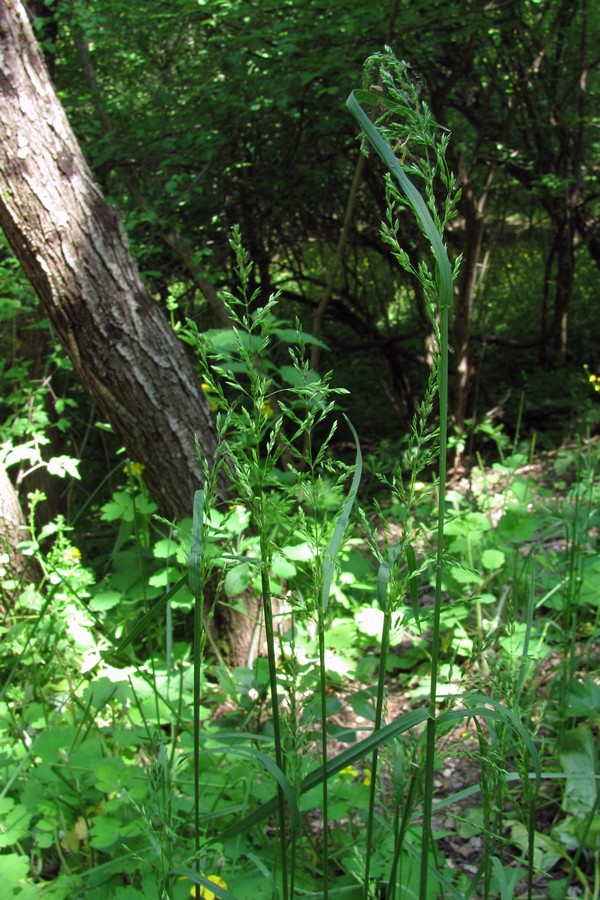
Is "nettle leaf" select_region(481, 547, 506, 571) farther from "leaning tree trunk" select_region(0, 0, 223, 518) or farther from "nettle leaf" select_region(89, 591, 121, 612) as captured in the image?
"nettle leaf" select_region(89, 591, 121, 612)

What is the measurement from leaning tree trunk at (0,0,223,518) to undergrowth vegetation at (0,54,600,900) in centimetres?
17

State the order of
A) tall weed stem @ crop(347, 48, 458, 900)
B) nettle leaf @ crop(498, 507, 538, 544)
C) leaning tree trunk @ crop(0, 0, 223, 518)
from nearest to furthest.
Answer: tall weed stem @ crop(347, 48, 458, 900) < leaning tree trunk @ crop(0, 0, 223, 518) < nettle leaf @ crop(498, 507, 538, 544)

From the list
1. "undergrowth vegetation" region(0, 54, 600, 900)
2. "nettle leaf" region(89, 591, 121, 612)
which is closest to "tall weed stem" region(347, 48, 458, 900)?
"undergrowth vegetation" region(0, 54, 600, 900)

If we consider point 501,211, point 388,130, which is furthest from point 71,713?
point 501,211

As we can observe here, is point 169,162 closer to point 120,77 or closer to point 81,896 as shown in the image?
point 120,77

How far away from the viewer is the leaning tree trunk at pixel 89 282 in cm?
256

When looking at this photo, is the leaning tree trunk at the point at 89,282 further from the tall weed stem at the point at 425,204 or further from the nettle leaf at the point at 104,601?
the tall weed stem at the point at 425,204

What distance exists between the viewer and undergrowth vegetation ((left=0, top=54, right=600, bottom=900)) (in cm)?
73

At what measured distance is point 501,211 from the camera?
6027 mm

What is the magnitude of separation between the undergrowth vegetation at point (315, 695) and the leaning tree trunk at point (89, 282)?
174 mm

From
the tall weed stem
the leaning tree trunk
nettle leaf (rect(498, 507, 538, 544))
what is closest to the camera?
the tall weed stem

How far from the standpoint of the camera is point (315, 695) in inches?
47.8

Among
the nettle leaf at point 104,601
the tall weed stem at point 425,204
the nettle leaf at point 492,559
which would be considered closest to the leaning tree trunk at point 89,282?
the nettle leaf at point 104,601

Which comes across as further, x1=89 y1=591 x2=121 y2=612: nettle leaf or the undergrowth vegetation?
x1=89 y1=591 x2=121 y2=612: nettle leaf
